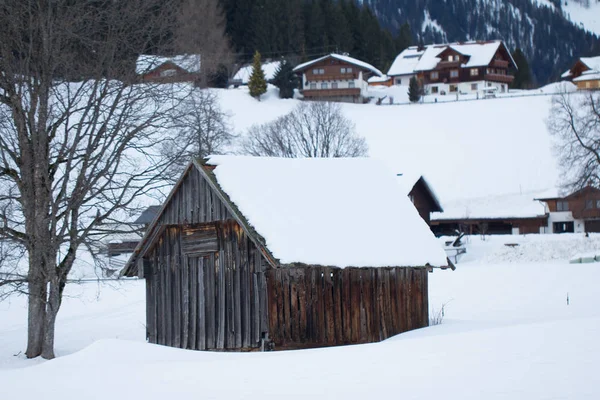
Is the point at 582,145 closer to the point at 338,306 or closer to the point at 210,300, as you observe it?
the point at 338,306

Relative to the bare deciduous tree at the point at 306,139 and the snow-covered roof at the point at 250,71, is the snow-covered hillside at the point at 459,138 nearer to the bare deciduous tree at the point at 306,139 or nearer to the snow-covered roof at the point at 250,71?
the snow-covered roof at the point at 250,71

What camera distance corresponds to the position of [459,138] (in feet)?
301

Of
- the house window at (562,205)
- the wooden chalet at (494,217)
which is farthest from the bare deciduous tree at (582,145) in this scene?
the wooden chalet at (494,217)

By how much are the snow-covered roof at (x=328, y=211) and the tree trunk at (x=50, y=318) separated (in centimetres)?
561

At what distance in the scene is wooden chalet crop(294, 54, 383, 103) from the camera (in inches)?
4250

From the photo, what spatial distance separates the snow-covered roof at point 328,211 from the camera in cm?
2150

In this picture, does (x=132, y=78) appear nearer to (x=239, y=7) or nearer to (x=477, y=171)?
(x=477, y=171)

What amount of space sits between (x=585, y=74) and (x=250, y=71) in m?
54.5

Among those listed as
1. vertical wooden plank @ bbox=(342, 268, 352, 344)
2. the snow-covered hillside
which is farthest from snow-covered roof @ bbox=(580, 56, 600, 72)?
vertical wooden plank @ bbox=(342, 268, 352, 344)

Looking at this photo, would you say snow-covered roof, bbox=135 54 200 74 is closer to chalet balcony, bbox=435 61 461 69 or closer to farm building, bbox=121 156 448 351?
farm building, bbox=121 156 448 351

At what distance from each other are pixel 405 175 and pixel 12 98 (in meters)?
38.3

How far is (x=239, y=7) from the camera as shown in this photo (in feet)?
403

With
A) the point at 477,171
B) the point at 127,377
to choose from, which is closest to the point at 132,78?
the point at 127,377

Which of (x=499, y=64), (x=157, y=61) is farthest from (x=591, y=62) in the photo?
(x=157, y=61)
